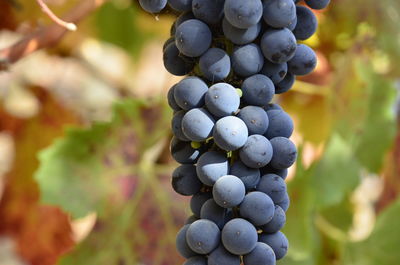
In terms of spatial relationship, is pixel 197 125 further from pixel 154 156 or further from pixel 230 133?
pixel 154 156

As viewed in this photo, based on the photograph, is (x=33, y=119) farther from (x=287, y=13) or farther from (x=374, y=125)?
(x=287, y=13)

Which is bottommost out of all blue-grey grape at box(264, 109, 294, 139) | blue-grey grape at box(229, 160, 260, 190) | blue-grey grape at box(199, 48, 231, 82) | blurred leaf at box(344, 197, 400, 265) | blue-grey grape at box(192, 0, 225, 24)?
blurred leaf at box(344, 197, 400, 265)

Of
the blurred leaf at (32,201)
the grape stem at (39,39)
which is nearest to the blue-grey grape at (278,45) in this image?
the grape stem at (39,39)

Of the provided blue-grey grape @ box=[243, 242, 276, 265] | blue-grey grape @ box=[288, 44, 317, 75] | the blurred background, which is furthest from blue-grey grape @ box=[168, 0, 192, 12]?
the blurred background

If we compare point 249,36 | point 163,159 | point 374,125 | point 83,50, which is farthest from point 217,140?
point 83,50

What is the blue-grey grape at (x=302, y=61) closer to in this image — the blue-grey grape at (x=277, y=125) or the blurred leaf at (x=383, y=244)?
the blue-grey grape at (x=277, y=125)

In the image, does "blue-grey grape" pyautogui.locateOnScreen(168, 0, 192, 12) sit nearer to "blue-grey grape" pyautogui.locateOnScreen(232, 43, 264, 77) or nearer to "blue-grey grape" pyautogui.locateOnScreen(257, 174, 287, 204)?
"blue-grey grape" pyautogui.locateOnScreen(232, 43, 264, 77)

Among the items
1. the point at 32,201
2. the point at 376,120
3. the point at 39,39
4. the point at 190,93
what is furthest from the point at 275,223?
the point at 32,201

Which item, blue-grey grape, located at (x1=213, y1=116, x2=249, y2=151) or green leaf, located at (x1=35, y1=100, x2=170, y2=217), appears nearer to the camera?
blue-grey grape, located at (x1=213, y1=116, x2=249, y2=151)
